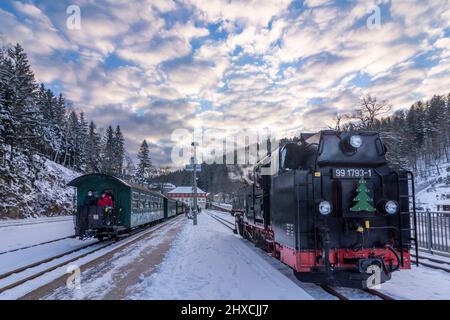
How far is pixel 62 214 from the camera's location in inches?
1917

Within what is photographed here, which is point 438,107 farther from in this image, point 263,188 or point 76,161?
point 263,188

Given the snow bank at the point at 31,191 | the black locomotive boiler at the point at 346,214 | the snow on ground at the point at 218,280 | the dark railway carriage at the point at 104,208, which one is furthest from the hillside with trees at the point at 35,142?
the black locomotive boiler at the point at 346,214

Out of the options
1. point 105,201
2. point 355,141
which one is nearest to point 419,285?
Result: point 355,141

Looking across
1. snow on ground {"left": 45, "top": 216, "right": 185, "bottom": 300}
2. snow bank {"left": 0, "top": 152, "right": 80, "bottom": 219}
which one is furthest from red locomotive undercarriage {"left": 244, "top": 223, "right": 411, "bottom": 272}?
snow bank {"left": 0, "top": 152, "right": 80, "bottom": 219}

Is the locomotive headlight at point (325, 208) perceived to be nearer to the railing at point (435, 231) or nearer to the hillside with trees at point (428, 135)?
the railing at point (435, 231)

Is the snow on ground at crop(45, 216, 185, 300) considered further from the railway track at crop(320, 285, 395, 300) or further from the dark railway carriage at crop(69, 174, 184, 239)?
the railway track at crop(320, 285, 395, 300)

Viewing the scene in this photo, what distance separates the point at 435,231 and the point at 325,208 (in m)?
7.08

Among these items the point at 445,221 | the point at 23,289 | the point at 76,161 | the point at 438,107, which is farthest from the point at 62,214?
the point at 438,107

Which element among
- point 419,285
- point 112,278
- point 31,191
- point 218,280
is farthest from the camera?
point 31,191

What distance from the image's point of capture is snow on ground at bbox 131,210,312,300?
6.70 metres

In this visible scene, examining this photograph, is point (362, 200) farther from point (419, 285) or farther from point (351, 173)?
point (419, 285)

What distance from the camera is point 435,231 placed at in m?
11.2

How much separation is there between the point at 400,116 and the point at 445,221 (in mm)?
103250
